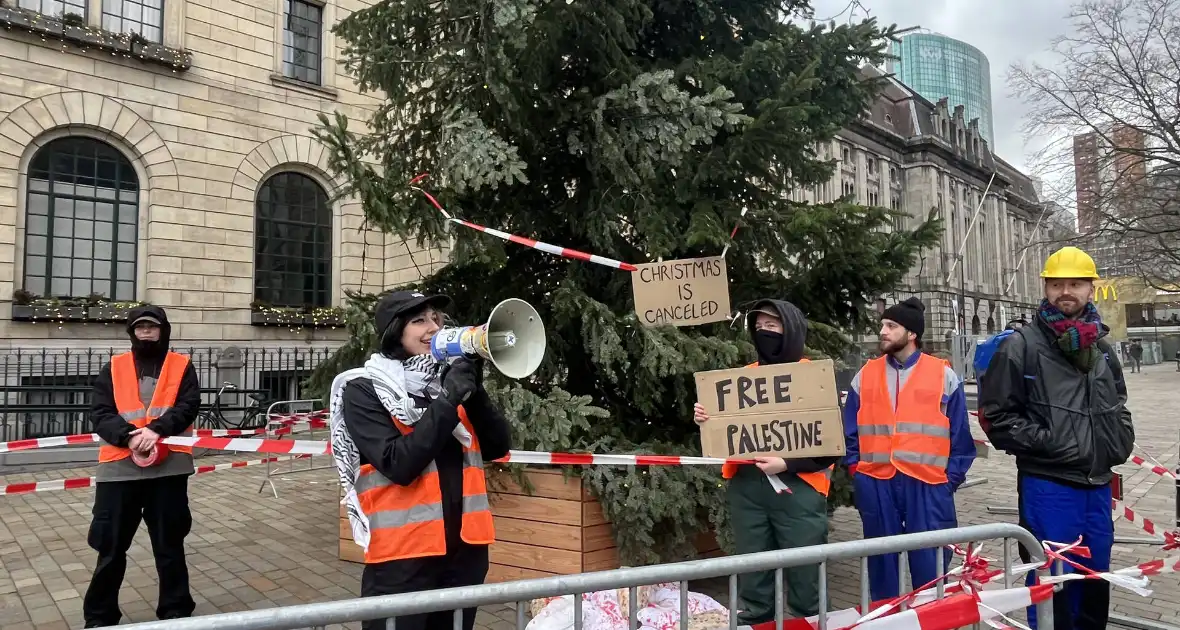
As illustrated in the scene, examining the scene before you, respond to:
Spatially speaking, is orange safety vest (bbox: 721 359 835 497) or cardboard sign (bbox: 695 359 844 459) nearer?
cardboard sign (bbox: 695 359 844 459)

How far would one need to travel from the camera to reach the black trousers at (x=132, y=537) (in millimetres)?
4113

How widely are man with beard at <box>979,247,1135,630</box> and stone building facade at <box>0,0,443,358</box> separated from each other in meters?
11.4

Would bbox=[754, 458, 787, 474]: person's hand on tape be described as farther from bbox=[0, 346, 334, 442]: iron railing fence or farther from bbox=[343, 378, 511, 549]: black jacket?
bbox=[0, 346, 334, 442]: iron railing fence

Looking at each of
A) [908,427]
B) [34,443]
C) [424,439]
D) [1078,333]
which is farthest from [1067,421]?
[34,443]

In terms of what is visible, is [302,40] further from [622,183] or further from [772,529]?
[772,529]

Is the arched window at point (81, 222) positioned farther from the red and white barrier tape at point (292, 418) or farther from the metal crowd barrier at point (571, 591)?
the metal crowd barrier at point (571, 591)

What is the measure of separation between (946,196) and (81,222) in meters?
61.3

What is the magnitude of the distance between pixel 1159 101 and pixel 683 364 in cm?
2260

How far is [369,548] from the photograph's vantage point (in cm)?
257

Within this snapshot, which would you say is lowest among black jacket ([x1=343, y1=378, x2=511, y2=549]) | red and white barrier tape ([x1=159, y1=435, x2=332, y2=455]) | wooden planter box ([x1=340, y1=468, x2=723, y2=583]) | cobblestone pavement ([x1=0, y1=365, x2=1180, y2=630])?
cobblestone pavement ([x1=0, y1=365, x2=1180, y2=630])

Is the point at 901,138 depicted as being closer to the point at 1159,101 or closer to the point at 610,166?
the point at 1159,101

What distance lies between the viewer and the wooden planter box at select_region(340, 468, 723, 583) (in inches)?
180

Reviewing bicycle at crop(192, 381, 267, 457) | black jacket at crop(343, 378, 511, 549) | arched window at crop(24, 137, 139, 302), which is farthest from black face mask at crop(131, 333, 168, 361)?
arched window at crop(24, 137, 139, 302)

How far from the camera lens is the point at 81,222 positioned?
1451cm
